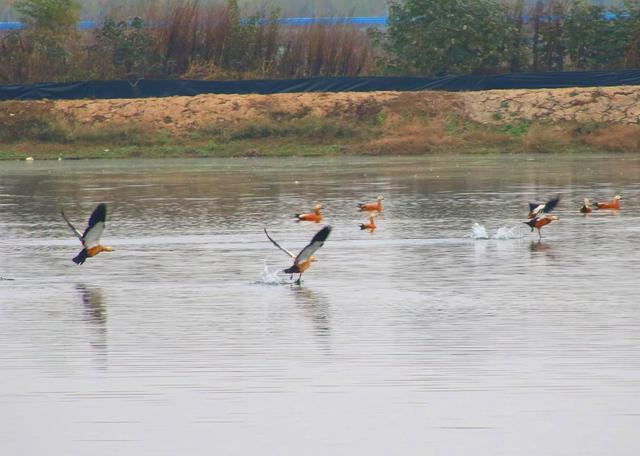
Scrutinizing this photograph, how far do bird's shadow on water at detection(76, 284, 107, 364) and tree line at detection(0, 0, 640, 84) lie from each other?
40680mm

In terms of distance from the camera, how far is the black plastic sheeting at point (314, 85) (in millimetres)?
52531

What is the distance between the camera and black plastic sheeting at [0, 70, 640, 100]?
52531mm

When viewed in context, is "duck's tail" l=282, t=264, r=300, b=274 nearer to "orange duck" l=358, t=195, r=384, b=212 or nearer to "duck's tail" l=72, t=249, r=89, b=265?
"duck's tail" l=72, t=249, r=89, b=265

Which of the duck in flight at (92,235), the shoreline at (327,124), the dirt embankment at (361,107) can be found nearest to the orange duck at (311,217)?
the duck in flight at (92,235)

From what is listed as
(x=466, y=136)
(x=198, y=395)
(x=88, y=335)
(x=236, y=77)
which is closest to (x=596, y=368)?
(x=198, y=395)

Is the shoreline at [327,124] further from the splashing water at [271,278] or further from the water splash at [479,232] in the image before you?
the splashing water at [271,278]

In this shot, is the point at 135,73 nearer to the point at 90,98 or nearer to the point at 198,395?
the point at 90,98

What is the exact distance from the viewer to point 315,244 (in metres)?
16.8

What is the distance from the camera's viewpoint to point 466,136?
49.9 meters

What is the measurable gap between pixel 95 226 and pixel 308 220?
7.27 metres

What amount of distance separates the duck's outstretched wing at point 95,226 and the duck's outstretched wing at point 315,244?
227cm

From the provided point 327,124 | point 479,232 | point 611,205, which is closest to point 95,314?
point 479,232

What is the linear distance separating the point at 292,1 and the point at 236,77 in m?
82.8

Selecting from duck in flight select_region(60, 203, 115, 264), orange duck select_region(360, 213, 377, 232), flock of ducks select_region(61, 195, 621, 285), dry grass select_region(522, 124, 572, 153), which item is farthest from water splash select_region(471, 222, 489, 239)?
dry grass select_region(522, 124, 572, 153)
